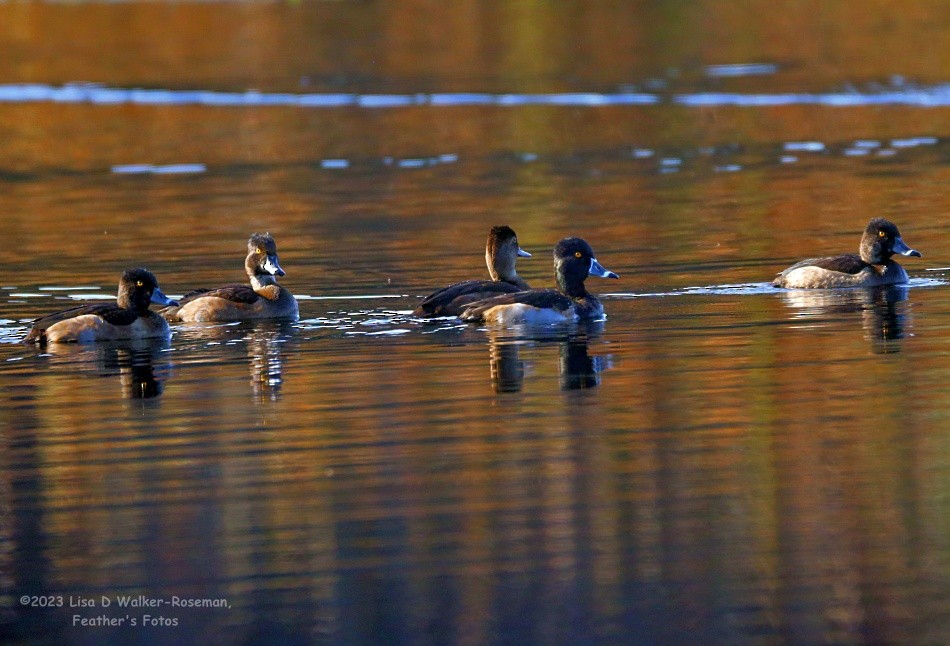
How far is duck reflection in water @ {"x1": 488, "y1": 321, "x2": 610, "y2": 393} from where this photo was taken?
14977mm

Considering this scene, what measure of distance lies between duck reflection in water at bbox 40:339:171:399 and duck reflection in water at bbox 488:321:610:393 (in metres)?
2.72

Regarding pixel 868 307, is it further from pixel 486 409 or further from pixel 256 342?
pixel 486 409

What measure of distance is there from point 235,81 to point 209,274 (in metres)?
30.3

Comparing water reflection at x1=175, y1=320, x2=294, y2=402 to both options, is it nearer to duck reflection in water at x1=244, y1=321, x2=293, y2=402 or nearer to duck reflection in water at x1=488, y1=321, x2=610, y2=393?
duck reflection in water at x1=244, y1=321, x2=293, y2=402

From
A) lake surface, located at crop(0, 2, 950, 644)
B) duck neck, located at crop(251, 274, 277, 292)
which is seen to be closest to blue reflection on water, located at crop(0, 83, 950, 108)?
lake surface, located at crop(0, 2, 950, 644)

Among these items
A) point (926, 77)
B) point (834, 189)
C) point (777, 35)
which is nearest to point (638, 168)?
point (834, 189)

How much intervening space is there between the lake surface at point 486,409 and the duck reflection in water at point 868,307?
64 millimetres

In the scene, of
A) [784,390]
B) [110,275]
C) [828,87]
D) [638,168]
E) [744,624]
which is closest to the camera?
[744,624]

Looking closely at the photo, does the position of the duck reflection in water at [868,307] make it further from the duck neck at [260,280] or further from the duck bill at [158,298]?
the duck bill at [158,298]

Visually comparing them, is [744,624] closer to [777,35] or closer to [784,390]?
[784,390]

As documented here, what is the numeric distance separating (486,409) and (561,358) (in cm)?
238

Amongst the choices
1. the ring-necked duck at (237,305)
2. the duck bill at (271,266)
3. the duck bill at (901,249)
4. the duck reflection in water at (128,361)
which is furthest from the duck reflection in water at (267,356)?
the duck bill at (901,249)

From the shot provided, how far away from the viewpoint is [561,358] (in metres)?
16.2

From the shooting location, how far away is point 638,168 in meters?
33.8
